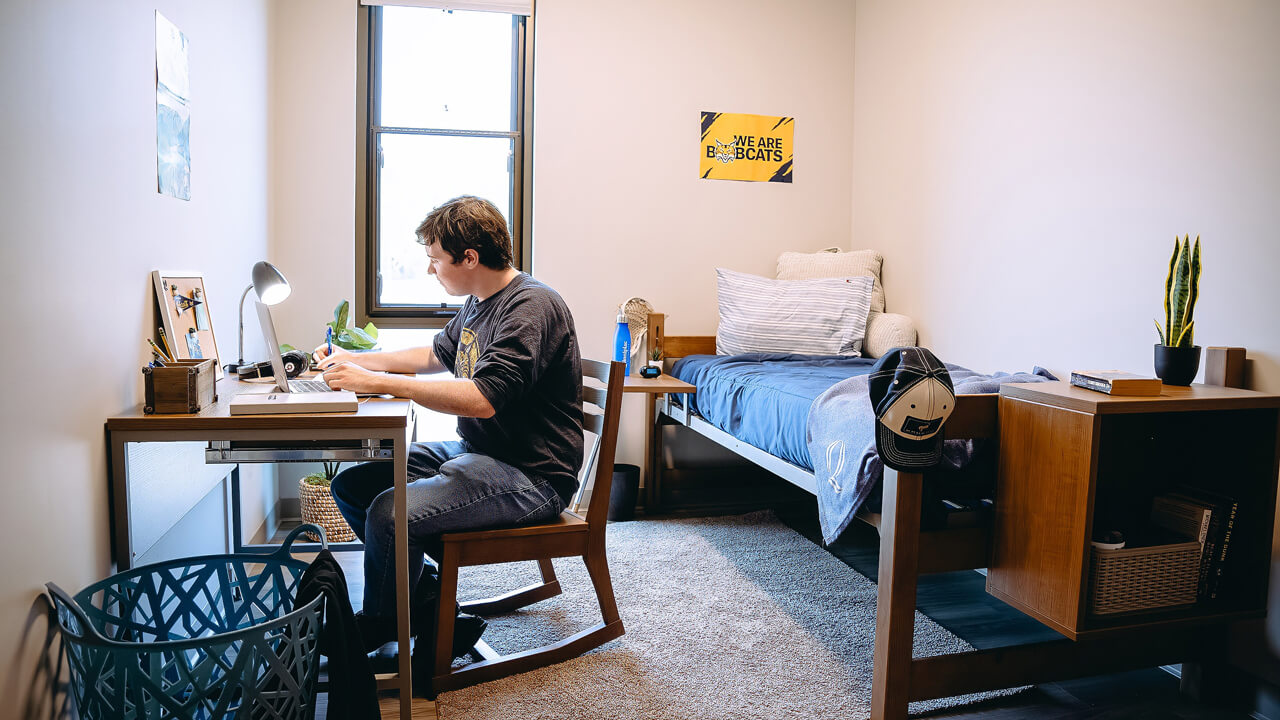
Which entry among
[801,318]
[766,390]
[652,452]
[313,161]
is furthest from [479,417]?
[313,161]

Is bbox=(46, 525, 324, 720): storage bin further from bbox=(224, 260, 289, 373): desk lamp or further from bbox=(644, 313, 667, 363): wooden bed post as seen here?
bbox=(644, 313, 667, 363): wooden bed post

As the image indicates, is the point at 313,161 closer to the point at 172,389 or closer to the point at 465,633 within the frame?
the point at 172,389

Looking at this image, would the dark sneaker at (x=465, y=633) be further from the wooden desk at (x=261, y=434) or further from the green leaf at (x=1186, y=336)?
the green leaf at (x=1186, y=336)

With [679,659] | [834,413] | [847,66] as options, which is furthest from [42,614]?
[847,66]

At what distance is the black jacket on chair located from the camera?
1.41 m

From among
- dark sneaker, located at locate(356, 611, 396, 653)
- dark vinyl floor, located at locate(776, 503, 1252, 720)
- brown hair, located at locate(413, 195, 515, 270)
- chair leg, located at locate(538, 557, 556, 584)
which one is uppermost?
brown hair, located at locate(413, 195, 515, 270)

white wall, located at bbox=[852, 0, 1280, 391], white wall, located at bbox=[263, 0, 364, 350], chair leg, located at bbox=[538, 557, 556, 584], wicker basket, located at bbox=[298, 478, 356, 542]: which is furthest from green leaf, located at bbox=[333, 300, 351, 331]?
white wall, located at bbox=[852, 0, 1280, 391]

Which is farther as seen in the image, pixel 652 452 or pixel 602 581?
pixel 652 452

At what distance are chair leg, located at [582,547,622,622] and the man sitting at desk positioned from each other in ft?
0.54

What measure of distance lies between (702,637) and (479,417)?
0.96m

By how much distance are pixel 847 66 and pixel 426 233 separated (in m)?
2.70

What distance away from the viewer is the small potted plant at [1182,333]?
193cm

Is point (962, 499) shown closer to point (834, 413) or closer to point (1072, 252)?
point (834, 413)

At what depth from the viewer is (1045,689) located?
2047 mm
